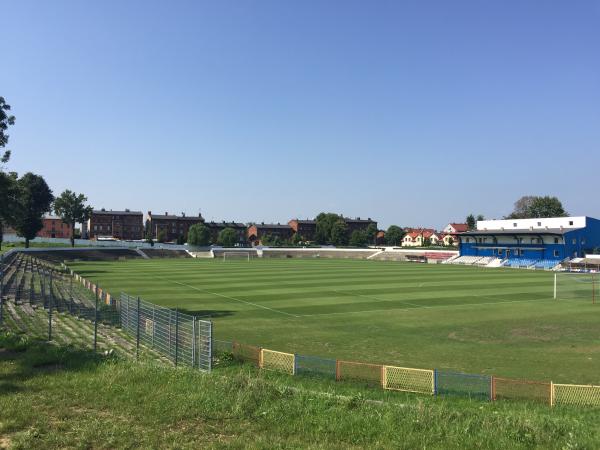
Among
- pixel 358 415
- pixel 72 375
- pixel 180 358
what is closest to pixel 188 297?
pixel 180 358

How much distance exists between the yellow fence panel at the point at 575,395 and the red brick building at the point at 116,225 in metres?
193

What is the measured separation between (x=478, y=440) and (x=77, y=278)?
5563cm

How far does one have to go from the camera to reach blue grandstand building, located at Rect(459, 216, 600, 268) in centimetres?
9138

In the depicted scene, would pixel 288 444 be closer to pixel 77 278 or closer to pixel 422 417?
pixel 422 417

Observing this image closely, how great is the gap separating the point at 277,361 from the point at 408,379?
4690 millimetres

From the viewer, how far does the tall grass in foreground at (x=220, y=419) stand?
25.6ft

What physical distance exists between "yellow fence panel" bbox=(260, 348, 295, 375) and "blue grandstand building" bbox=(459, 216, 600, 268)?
280ft

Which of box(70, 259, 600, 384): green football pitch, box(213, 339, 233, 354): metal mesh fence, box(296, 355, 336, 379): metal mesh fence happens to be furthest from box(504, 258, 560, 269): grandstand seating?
box(296, 355, 336, 379): metal mesh fence

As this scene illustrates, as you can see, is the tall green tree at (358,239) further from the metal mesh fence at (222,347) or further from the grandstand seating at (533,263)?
the metal mesh fence at (222,347)

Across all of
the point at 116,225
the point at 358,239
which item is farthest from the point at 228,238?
the point at 116,225

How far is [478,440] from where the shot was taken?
8.12 m

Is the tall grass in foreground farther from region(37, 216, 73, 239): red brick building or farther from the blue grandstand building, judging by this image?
region(37, 216, 73, 239): red brick building

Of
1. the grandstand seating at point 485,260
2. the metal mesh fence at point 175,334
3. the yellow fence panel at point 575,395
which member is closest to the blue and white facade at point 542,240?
the grandstand seating at point 485,260

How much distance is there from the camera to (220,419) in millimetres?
8844
